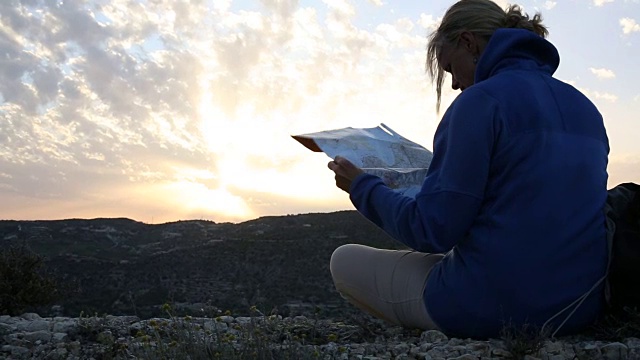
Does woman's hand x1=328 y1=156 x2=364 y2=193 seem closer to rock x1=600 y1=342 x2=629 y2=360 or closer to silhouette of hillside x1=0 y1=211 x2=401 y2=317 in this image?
rock x1=600 y1=342 x2=629 y2=360

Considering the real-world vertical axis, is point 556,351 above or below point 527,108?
below

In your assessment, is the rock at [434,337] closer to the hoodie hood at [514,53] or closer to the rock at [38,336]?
the hoodie hood at [514,53]

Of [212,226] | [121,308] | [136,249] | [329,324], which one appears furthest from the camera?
[212,226]

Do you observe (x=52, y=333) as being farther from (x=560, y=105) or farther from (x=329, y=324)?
(x=560, y=105)

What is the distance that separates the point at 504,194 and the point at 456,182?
250 mm

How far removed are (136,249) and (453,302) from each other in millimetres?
21111

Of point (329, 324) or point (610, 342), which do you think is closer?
point (610, 342)

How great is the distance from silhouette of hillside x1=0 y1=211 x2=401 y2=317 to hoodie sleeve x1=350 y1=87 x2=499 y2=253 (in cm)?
540

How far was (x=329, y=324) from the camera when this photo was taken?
473cm

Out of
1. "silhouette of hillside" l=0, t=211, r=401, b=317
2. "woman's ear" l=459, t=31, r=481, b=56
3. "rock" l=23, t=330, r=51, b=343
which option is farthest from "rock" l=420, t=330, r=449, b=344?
"silhouette of hillside" l=0, t=211, r=401, b=317

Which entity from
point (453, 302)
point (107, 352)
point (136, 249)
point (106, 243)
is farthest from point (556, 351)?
point (106, 243)

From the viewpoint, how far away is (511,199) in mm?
2967

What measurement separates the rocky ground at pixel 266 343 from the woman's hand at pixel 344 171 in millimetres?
783

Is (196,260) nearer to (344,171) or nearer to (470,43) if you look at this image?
(344,171)
